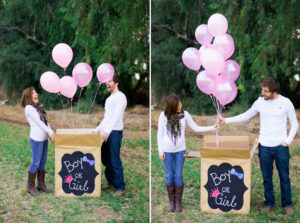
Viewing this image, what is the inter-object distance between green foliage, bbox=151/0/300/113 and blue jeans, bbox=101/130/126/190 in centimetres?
221

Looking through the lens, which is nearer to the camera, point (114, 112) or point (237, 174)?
point (237, 174)

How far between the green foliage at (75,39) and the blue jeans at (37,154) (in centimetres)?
197

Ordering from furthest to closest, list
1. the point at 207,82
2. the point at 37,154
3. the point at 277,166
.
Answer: the point at 37,154
the point at 207,82
the point at 277,166

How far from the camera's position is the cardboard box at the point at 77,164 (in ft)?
9.58

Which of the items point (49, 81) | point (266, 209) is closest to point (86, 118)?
point (49, 81)

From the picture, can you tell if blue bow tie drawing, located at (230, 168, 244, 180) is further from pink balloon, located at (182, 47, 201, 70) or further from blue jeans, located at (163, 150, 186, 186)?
pink balloon, located at (182, 47, 201, 70)

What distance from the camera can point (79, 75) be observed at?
321 cm

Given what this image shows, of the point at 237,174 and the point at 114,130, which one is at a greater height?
the point at 114,130

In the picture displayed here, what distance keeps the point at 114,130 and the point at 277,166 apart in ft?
4.21

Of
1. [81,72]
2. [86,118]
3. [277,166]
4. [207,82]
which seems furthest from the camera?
[86,118]

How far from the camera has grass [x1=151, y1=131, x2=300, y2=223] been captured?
2.73m

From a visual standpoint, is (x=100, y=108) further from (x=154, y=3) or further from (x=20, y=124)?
(x=154, y=3)

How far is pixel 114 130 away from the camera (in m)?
3.01

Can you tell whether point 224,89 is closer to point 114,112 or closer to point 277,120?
point 277,120
